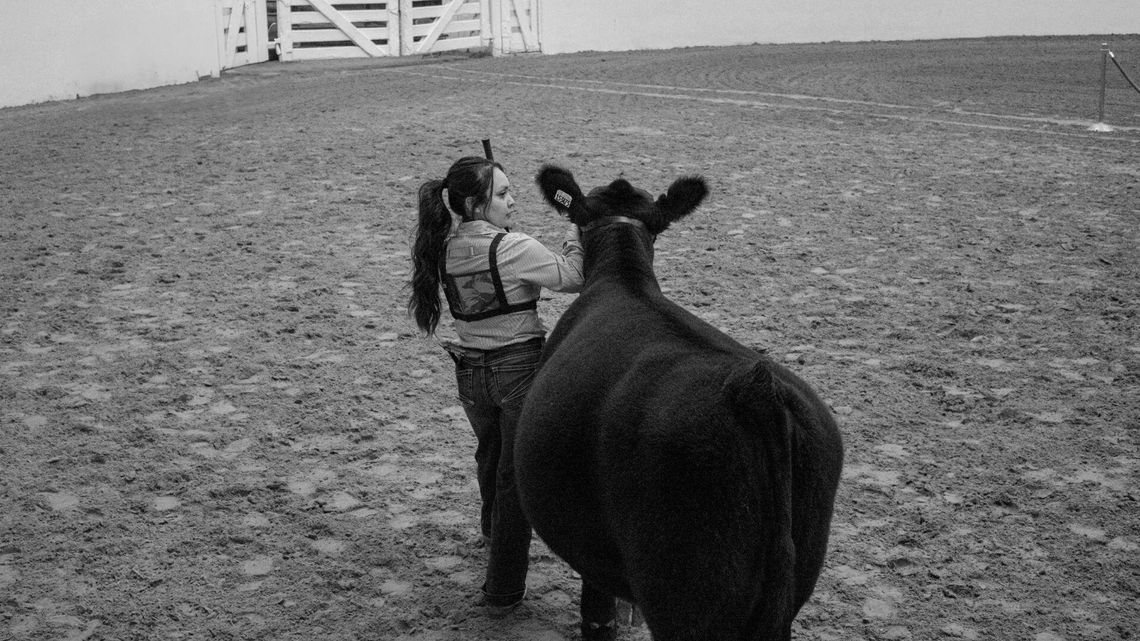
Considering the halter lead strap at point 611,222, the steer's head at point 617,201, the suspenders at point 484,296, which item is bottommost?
the suspenders at point 484,296

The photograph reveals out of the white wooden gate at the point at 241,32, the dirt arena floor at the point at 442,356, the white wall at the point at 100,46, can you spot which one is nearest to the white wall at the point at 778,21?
the white wooden gate at the point at 241,32

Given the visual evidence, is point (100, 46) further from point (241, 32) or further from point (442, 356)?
point (442, 356)

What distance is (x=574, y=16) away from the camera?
26.3 m

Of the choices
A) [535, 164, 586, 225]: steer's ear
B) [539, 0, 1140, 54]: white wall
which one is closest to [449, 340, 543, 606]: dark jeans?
[535, 164, 586, 225]: steer's ear

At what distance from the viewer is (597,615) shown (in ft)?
12.9

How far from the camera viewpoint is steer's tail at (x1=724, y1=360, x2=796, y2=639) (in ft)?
9.70

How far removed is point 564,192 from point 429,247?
560 millimetres

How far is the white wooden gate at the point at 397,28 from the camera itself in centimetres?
2411

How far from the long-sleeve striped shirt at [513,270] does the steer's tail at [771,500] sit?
4.58 feet

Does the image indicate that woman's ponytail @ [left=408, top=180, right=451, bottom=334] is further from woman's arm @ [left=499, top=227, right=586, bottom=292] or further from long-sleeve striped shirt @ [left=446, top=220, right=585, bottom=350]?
woman's arm @ [left=499, top=227, right=586, bottom=292]

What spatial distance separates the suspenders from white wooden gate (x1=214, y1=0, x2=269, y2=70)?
57.9 feet

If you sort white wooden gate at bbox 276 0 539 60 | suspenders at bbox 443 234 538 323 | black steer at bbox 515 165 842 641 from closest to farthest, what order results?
black steer at bbox 515 165 842 641, suspenders at bbox 443 234 538 323, white wooden gate at bbox 276 0 539 60

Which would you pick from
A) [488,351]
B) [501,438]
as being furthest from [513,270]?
[501,438]

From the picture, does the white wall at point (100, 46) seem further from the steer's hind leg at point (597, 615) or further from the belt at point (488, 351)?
the steer's hind leg at point (597, 615)
